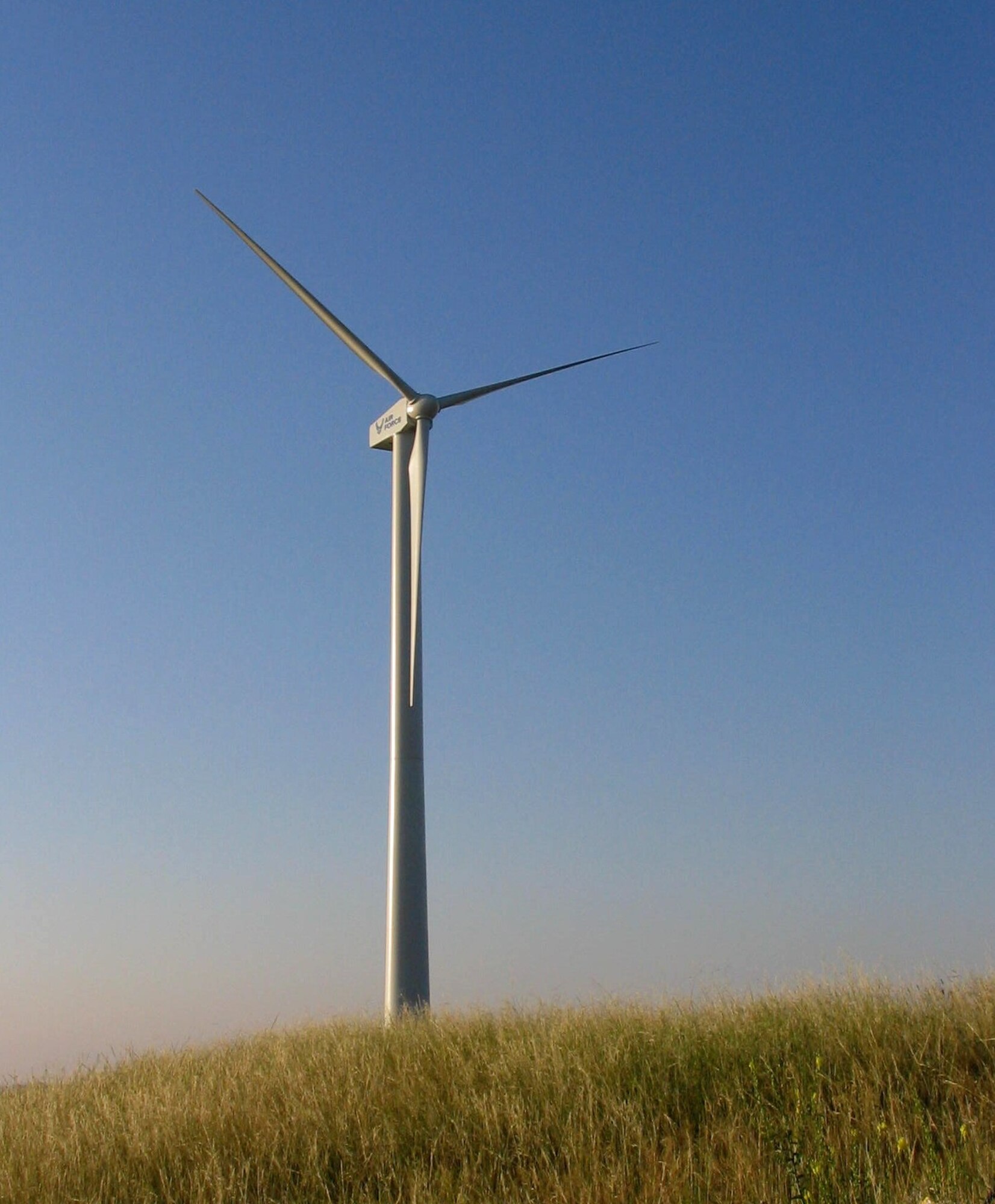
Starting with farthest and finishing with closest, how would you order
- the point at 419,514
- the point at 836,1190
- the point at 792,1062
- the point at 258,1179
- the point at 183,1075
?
the point at 419,514 → the point at 183,1075 → the point at 792,1062 → the point at 258,1179 → the point at 836,1190

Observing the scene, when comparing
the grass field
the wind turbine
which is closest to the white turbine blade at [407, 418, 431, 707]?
the wind turbine

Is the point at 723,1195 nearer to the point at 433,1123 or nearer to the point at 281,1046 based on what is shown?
the point at 433,1123

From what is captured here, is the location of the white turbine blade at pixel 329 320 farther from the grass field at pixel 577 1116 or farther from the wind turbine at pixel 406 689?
the grass field at pixel 577 1116

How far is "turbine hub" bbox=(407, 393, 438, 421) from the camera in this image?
2489 centimetres

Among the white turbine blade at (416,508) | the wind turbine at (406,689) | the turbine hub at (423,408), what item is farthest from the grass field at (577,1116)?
the turbine hub at (423,408)

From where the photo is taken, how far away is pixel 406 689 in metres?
21.9

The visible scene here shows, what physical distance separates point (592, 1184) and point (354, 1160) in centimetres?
256

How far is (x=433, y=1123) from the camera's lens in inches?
461

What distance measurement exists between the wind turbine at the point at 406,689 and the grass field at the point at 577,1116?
19.0 feet

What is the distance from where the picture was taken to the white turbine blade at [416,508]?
22.2 metres

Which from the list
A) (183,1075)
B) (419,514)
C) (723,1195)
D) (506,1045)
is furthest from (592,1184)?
(419,514)

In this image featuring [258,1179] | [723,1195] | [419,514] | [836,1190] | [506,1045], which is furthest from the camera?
[419,514]

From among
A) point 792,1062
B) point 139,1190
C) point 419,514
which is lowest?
point 139,1190

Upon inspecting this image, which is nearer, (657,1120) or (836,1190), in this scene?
(836,1190)
